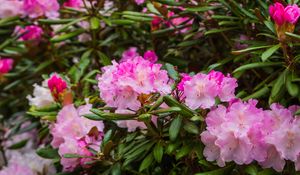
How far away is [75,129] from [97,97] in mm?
→ 114

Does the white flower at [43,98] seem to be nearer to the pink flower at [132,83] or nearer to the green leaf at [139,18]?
the green leaf at [139,18]

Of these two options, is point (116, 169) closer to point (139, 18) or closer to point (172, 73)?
point (172, 73)

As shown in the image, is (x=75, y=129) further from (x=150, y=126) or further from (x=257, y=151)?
(x=257, y=151)

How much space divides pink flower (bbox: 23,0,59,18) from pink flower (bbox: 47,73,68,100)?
447 millimetres

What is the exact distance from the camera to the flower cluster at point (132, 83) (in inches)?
52.6

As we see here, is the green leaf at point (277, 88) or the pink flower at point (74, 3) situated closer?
the green leaf at point (277, 88)

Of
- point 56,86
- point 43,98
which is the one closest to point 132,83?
point 56,86

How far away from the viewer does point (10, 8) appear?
2070mm

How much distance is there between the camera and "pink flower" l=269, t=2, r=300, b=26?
1.39 meters

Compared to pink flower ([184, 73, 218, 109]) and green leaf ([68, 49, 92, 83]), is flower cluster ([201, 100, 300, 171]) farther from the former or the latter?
green leaf ([68, 49, 92, 83])

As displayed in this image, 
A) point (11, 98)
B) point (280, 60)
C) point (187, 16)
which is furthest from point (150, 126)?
point (11, 98)

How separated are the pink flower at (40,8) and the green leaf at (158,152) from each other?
34.6 inches

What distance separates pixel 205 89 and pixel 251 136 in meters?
0.16

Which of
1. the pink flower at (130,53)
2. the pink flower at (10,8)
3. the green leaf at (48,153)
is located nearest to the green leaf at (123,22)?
the pink flower at (130,53)
